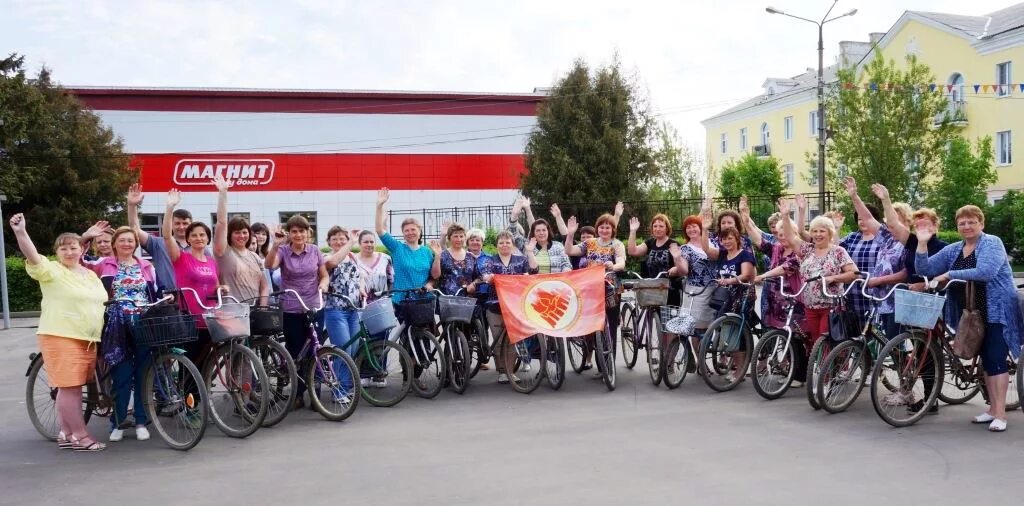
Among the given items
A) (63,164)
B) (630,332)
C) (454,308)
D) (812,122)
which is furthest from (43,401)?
(812,122)

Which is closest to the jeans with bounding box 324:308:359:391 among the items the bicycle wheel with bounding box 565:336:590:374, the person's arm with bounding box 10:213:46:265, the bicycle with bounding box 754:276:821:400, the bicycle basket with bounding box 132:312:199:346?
the bicycle basket with bounding box 132:312:199:346

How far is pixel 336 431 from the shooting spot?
7.18 meters

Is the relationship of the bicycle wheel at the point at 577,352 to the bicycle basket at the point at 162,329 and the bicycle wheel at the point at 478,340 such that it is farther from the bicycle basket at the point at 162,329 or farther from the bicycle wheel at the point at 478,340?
the bicycle basket at the point at 162,329

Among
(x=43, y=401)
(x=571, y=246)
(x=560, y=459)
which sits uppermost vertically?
(x=571, y=246)

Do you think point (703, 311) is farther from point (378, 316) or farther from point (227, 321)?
point (227, 321)

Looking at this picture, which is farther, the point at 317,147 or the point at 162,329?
the point at 317,147

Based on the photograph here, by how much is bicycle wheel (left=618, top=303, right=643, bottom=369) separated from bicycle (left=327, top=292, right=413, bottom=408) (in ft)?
8.86

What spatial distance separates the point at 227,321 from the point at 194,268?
864 millimetres

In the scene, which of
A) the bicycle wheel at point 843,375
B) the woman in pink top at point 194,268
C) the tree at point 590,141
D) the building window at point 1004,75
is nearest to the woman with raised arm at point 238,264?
the woman in pink top at point 194,268

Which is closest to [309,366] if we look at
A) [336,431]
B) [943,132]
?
[336,431]

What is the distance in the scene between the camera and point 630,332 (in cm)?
980

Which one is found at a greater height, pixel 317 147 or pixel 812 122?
pixel 812 122

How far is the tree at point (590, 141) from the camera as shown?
85.7ft

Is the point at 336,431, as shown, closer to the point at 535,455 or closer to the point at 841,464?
the point at 535,455
